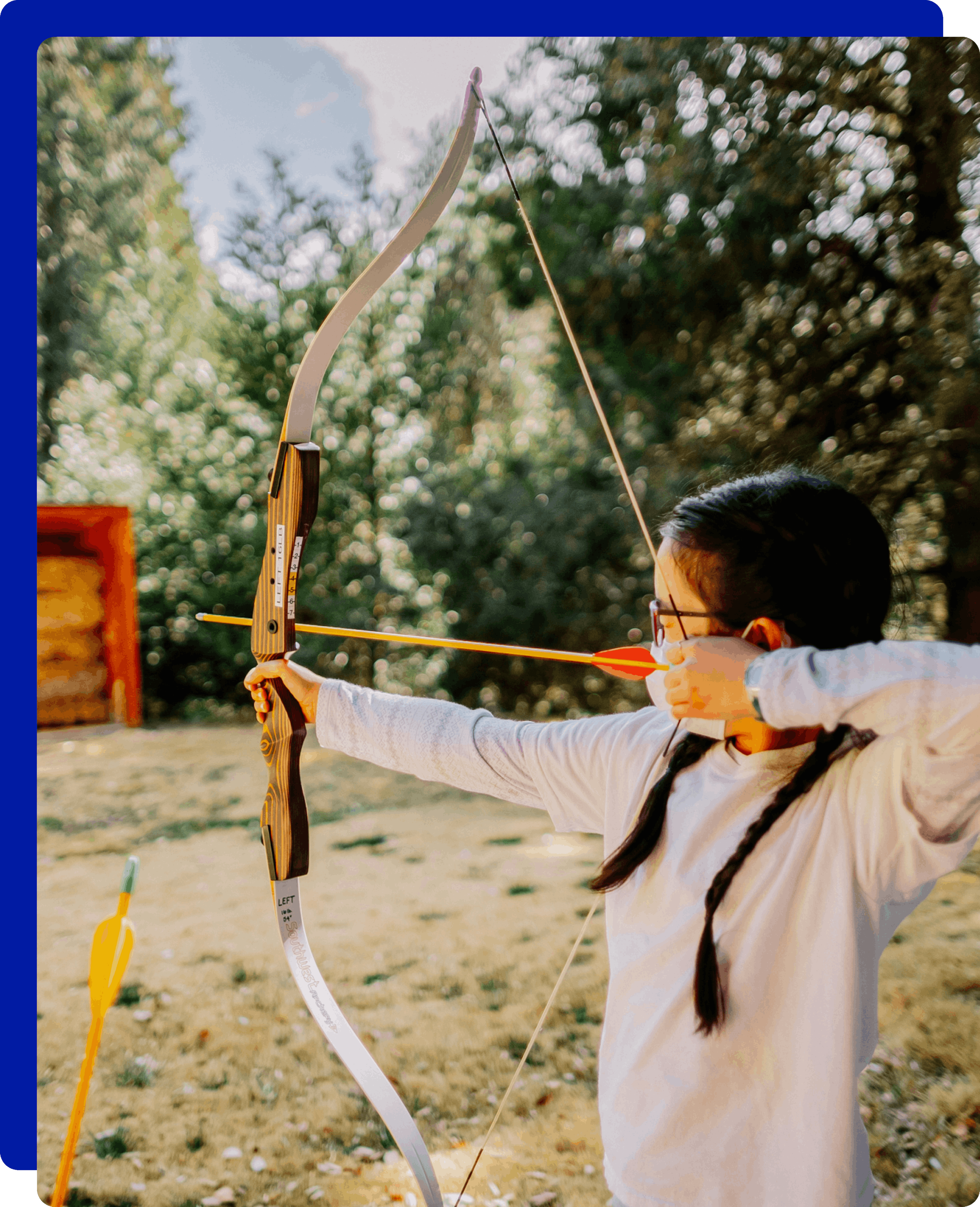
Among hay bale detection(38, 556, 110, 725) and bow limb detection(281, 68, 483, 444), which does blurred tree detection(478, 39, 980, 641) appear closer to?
bow limb detection(281, 68, 483, 444)

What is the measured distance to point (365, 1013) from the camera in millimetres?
2535

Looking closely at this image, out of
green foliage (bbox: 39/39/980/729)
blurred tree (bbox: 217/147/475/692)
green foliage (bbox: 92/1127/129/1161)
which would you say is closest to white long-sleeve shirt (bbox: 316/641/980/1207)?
green foliage (bbox: 92/1127/129/1161)

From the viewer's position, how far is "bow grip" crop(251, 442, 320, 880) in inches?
42.2

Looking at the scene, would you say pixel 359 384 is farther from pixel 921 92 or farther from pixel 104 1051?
pixel 104 1051

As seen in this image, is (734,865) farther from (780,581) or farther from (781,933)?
(780,581)

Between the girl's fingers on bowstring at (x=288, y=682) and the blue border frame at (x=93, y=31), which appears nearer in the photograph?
the girl's fingers on bowstring at (x=288, y=682)

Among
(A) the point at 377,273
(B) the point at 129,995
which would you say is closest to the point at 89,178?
(B) the point at 129,995

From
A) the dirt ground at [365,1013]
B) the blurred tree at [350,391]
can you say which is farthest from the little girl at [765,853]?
the blurred tree at [350,391]

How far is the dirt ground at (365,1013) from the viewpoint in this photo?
6.05 ft

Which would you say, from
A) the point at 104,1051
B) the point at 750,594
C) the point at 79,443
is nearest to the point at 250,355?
the point at 79,443

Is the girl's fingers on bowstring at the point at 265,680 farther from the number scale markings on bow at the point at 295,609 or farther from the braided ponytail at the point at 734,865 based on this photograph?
the braided ponytail at the point at 734,865

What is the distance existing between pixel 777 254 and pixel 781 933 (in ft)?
11.2

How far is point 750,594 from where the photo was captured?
0.82m

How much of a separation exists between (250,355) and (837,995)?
4465 millimetres
